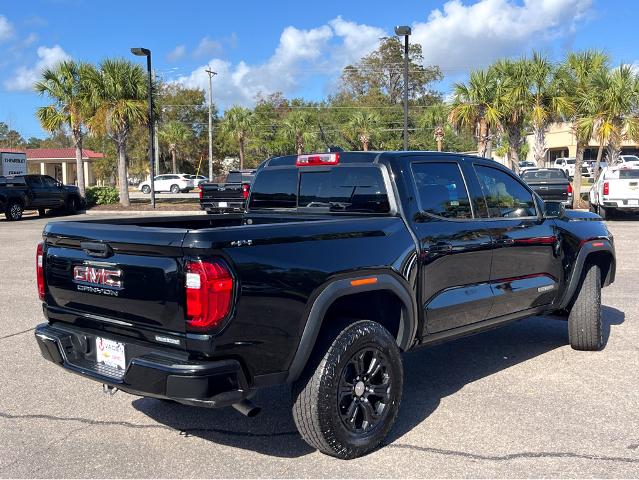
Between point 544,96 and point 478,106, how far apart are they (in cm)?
253

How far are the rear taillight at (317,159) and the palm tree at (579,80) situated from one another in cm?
2213

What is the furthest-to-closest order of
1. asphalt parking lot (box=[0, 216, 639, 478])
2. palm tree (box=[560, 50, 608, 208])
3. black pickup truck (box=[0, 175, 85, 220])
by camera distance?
palm tree (box=[560, 50, 608, 208])
black pickup truck (box=[0, 175, 85, 220])
asphalt parking lot (box=[0, 216, 639, 478])

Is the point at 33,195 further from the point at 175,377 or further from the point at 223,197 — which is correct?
the point at 175,377

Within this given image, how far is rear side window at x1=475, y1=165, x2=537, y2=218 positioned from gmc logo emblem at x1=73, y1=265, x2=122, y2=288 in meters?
2.87

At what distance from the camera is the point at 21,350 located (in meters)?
6.21

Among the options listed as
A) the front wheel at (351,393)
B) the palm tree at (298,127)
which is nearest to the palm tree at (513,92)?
the front wheel at (351,393)

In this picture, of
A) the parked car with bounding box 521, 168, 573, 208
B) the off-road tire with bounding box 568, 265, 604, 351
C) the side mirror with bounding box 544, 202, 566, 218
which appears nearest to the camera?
the side mirror with bounding box 544, 202, 566, 218

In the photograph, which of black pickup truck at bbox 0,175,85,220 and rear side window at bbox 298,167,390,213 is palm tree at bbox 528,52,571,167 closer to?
black pickup truck at bbox 0,175,85,220

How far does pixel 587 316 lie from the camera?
19.2 ft

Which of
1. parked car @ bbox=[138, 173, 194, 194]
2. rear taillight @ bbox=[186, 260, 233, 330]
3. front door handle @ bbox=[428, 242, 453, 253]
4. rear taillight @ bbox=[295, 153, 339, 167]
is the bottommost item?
rear taillight @ bbox=[186, 260, 233, 330]

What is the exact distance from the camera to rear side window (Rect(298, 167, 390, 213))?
179 inches

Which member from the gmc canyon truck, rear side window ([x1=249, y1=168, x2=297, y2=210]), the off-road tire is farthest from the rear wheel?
the off-road tire

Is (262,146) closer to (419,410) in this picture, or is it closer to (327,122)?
(327,122)

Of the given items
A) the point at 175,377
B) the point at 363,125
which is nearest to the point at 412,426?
the point at 175,377
